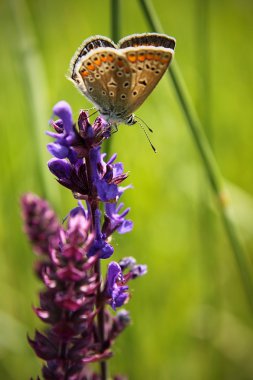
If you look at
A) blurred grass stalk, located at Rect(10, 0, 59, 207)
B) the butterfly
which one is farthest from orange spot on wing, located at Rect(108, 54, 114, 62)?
blurred grass stalk, located at Rect(10, 0, 59, 207)

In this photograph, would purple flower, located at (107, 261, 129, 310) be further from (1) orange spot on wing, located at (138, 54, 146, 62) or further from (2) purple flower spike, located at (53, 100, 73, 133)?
(1) orange spot on wing, located at (138, 54, 146, 62)

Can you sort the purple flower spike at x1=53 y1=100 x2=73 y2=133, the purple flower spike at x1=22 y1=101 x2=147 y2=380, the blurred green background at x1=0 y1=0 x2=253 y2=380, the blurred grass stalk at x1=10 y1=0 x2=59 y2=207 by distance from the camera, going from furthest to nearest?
the blurred green background at x1=0 y1=0 x2=253 y2=380
the blurred grass stalk at x1=10 y1=0 x2=59 y2=207
the purple flower spike at x1=53 y1=100 x2=73 y2=133
the purple flower spike at x1=22 y1=101 x2=147 y2=380

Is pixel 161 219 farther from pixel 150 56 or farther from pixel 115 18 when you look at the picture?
pixel 150 56

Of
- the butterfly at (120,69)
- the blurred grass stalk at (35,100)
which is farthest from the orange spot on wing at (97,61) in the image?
the blurred grass stalk at (35,100)

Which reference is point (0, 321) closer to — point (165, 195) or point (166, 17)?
point (165, 195)

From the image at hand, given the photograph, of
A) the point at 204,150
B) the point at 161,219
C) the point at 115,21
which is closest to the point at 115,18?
the point at 115,21

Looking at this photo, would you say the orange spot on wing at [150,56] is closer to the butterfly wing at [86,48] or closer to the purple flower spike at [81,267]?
the butterfly wing at [86,48]
